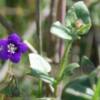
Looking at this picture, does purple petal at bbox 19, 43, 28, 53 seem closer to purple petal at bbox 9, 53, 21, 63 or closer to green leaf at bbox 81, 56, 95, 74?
purple petal at bbox 9, 53, 21, 63

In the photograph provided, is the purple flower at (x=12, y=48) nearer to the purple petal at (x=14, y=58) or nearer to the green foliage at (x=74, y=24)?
the purple petal at (x=14, y=58)

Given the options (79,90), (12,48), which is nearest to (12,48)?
(12,48)

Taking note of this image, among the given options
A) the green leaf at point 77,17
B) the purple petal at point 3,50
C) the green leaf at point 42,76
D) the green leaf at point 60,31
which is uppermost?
the green leaf at point 77,17

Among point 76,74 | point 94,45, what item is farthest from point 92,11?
point 76,74

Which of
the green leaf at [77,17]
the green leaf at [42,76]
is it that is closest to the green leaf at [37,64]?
the green leaf at [42,76]

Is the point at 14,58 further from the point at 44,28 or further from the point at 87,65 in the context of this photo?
the point at 44,28

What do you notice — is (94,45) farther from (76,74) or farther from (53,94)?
(53,94)
